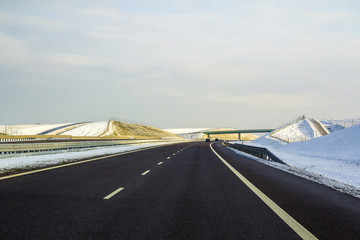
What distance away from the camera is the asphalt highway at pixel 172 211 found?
4.71 meters

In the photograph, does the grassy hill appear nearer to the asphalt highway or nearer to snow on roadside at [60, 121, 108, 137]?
snow on roadside at [60, 121, 108, 137]

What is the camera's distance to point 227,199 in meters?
7.45

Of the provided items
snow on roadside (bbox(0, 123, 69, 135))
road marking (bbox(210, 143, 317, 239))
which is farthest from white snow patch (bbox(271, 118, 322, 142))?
snow on roadside (bbox(0, 123, 69, 135))

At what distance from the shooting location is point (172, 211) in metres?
6.12

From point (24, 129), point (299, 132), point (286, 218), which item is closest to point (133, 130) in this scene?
point (24, 129)

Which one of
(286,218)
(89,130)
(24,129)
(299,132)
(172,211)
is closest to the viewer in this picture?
(286,218)

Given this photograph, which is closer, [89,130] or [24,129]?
[89,130]

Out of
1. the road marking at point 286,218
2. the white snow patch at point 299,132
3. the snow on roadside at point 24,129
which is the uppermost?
the snow on roadside at point 24,129

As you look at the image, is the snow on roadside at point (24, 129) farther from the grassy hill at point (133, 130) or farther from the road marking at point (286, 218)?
the road marking at point (286, 218)

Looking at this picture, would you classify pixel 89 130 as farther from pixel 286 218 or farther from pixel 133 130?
pixel 286 218

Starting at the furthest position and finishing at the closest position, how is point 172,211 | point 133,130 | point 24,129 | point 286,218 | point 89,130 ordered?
point 133,130 → point 24,129 → point 89,130 → point 172,211 → point 286,218

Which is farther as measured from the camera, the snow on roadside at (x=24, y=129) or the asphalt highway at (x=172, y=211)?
the snow on roadside at (x=24, y=129)

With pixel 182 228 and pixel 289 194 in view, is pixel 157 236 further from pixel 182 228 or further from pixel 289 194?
pixel 289 194

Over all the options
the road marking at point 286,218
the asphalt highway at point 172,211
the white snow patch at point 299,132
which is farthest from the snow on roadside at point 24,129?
the road marking at point 286,218
